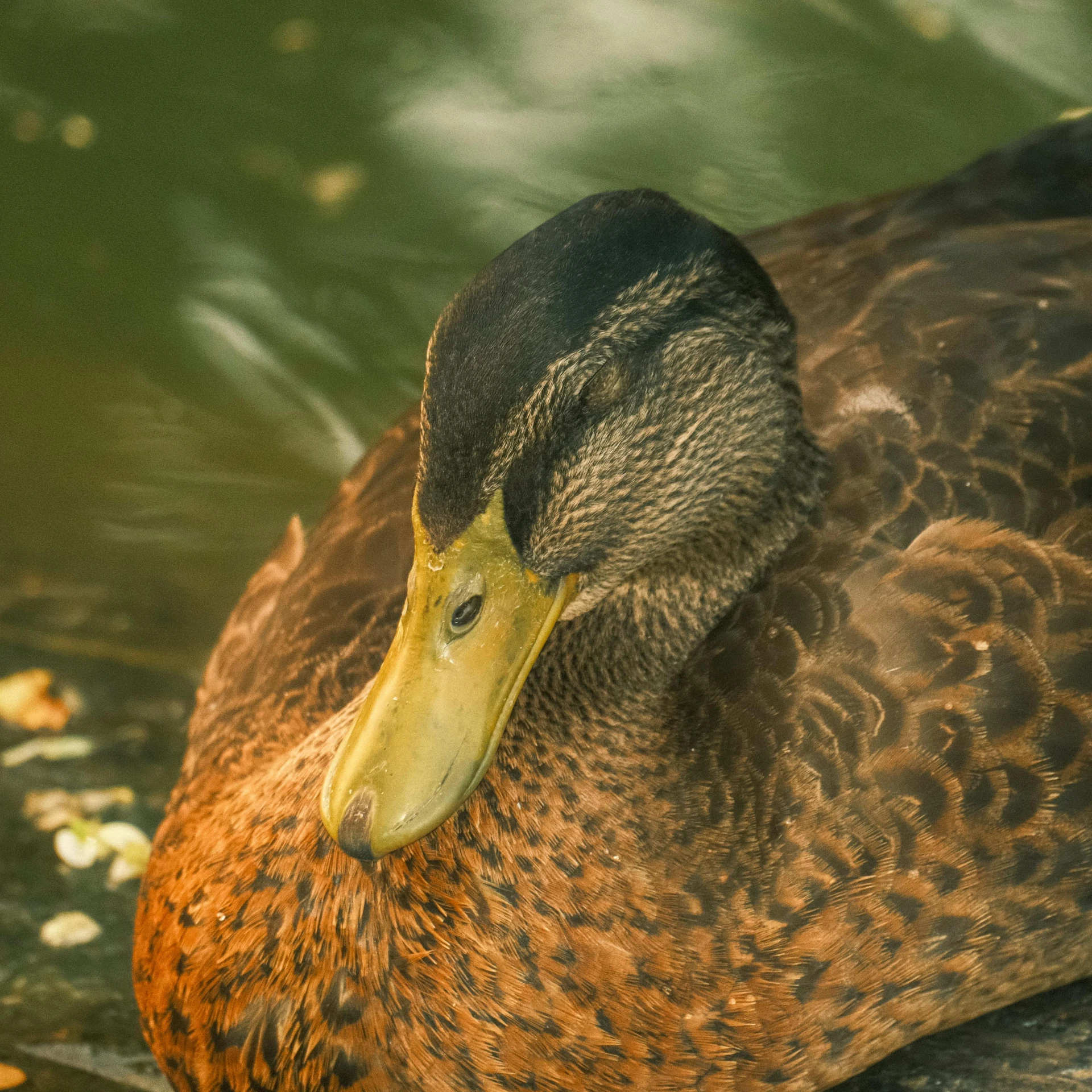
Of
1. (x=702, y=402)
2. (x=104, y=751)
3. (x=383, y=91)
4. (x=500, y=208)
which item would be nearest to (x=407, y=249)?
(x=500, y=208)

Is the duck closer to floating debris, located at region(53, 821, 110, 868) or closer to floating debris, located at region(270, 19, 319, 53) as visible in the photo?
floating debris, located at region(53, 821, 110, 868)

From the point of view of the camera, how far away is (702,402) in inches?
90.2

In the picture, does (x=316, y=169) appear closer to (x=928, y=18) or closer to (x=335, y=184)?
(x=335, y=184)

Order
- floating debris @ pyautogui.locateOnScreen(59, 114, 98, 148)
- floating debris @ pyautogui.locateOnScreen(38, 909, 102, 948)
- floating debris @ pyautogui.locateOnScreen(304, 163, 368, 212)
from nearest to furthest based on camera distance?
floating debris @ pyautogui.locateOnScreen(38, 909, 102, 948)
floating debris @ pyautogui.locateOnScreen(304, 163, 368, 212)
floating debris @ pyautogui.locateOnScreen(59, 114, 98, 148)

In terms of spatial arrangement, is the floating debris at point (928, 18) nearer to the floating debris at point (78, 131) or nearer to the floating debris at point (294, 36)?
the floating debris at point (294, 36)

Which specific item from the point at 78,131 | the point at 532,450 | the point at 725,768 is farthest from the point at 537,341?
the point at 78,131

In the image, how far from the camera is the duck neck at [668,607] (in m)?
2.47

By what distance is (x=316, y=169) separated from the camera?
211 inches

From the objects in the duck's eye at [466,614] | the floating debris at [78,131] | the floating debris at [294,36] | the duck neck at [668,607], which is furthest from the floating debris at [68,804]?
the floating debris at [294,36]

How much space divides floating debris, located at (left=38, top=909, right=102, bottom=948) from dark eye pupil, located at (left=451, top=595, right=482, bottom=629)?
179 centimetres

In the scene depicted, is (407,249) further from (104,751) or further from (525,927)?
(525,927)

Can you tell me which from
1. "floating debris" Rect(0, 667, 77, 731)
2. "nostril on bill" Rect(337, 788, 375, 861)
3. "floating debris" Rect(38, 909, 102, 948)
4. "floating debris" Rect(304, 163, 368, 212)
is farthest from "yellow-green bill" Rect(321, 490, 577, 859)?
"floating debris" Rect(304, 163, 368, 212)

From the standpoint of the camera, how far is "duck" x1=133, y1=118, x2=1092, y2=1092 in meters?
2.30

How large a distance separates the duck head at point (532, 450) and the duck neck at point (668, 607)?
0.18 m
